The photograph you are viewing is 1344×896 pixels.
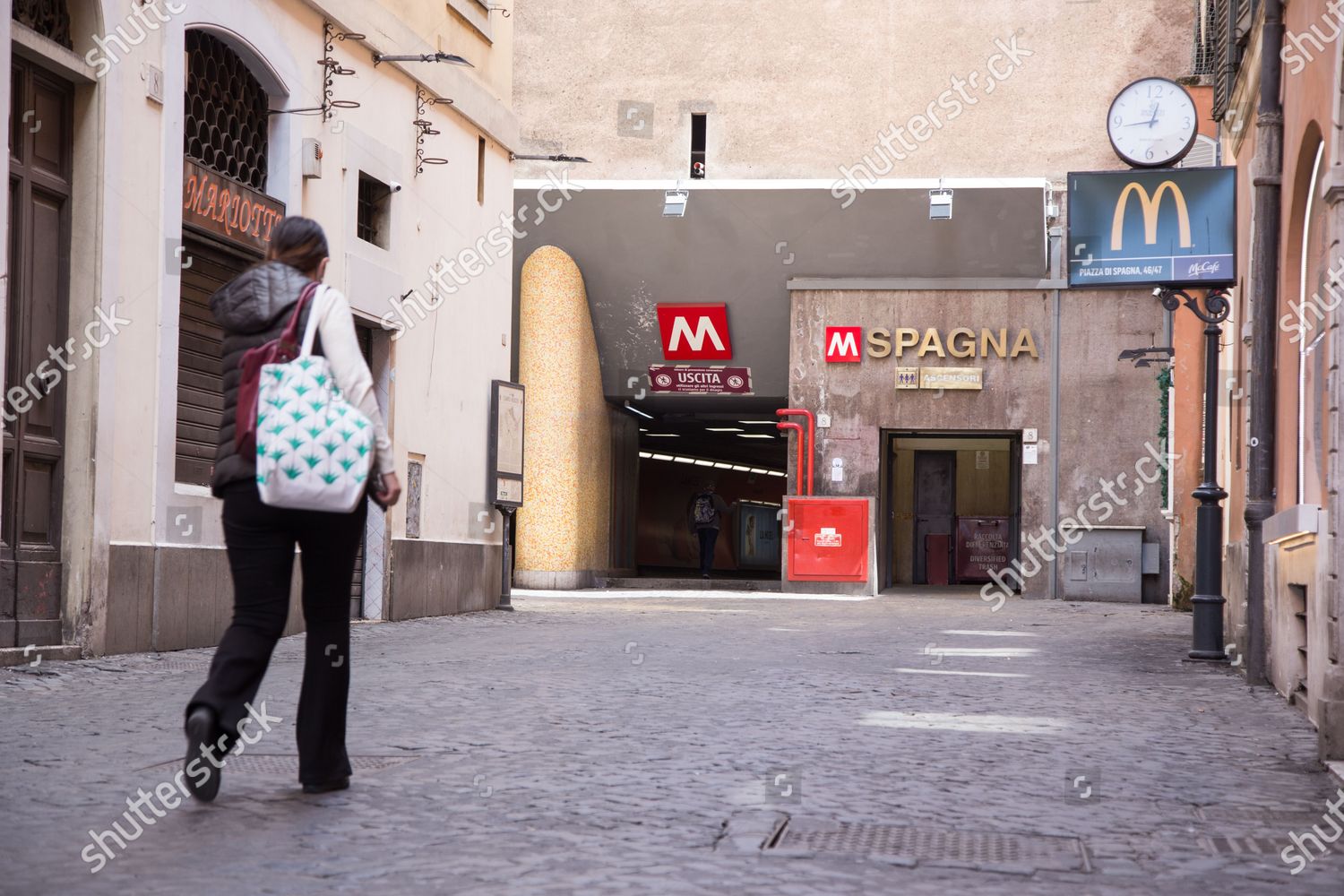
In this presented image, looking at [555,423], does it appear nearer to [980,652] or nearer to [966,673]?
[980,652]

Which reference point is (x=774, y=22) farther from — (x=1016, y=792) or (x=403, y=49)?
(x=1016, y=792)

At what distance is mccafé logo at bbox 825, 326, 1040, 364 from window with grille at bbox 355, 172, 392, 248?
12814mm

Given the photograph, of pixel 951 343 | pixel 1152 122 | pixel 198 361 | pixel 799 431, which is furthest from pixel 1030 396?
pixel 198 361

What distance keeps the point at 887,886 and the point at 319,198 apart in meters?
11.1

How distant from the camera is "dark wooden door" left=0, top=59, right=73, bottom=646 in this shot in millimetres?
10086

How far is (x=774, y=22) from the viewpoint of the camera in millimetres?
29938

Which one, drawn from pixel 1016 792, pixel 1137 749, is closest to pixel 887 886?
pixel 1016 792

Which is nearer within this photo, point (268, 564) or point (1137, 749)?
point (268, 564)

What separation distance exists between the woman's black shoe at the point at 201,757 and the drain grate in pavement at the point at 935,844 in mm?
1686

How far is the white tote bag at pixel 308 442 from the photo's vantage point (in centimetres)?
514

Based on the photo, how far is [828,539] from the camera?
1064 inches

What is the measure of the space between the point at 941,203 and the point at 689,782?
879 inches

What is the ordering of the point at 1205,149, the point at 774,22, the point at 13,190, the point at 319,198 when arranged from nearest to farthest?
the point at 13,190
the point at 319,198
the point at 1205,149
the point at 774,22

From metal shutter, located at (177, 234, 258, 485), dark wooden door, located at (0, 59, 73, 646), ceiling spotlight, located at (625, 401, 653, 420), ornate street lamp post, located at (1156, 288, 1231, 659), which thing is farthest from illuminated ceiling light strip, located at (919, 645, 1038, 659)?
ceiling spotlight, located at (625, 401, 653, 420)
